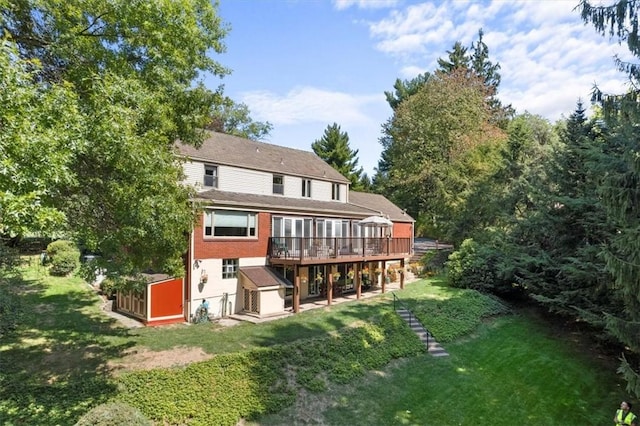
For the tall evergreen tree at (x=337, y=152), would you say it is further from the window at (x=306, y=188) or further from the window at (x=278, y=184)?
the window at (x=278, y=184)

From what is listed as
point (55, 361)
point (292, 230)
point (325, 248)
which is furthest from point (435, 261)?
point (55, 361)

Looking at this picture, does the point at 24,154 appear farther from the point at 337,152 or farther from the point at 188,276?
the point at 337,152

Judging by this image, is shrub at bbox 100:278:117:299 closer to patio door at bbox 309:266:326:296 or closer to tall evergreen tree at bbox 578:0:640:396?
patio door at bbox 309:266:326:296

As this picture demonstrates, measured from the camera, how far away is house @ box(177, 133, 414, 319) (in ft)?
58.1

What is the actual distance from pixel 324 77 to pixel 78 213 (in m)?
A: 11.4

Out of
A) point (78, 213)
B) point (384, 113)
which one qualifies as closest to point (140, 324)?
point (78, 213)

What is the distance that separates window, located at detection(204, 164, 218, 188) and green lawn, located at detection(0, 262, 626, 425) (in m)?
7.29

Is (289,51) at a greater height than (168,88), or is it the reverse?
(289,51)

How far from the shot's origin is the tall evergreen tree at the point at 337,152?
50938mm

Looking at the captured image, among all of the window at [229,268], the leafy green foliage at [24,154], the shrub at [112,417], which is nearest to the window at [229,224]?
the window at [229,268]

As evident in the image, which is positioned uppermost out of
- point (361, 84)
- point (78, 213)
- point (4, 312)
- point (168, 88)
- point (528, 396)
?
point (361, 84)

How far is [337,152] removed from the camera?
51.0 m

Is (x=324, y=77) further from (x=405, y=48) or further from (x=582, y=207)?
(x=582, y=207)

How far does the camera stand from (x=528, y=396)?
1356 centimetres
